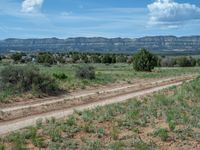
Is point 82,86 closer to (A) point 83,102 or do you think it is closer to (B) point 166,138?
(A) point 83,102

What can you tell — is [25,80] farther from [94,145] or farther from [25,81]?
[94,145]

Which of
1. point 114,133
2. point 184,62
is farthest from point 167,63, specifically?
point 114,133

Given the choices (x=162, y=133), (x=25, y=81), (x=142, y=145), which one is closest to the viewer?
(x=142, y=145)

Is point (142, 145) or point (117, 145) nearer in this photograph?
point (117, 145)

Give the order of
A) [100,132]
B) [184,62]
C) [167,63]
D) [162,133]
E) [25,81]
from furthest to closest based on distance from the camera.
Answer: [184,62] < [167,63] < [25,81] < [162,133] < [100,132]

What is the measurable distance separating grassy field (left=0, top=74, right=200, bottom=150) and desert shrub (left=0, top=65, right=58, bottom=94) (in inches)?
389

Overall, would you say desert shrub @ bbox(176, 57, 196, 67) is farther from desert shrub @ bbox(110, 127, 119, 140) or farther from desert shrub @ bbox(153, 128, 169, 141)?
desert shrub @ bbox(110, 127, 119, 140)

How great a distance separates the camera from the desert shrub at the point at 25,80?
31.3m

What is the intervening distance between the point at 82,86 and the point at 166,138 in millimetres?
21660

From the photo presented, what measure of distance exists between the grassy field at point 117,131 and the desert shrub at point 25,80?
32.4 feet

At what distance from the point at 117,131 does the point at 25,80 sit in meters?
16.8

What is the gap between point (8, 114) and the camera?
843 inches

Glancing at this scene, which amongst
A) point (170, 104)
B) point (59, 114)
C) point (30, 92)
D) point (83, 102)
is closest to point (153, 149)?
point (59, 114)

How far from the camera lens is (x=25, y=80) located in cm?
3225
